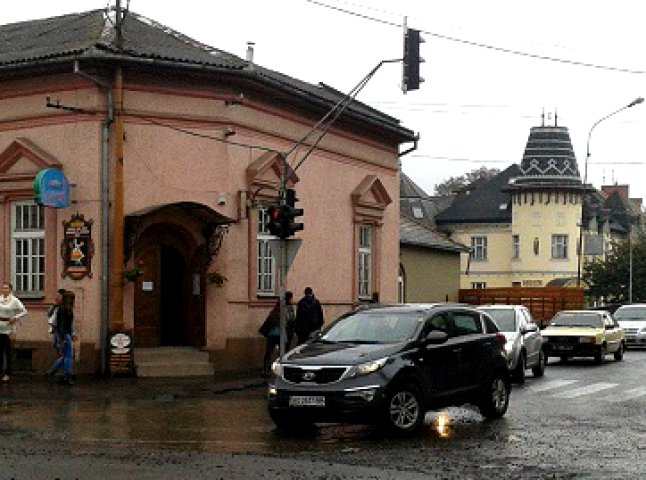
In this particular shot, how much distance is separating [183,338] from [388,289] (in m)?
9.43

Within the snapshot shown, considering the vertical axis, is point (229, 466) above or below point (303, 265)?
below

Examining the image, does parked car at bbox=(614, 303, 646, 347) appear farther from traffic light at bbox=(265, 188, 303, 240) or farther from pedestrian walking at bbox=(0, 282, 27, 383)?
pedestrian walking at bbox=(0, 282, 27, 383)

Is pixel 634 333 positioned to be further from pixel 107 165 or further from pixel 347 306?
pixel 107 165

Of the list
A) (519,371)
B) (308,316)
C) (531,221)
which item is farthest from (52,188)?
(531,221)

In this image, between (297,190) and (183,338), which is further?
(297,190)

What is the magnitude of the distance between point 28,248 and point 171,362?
3.94 m

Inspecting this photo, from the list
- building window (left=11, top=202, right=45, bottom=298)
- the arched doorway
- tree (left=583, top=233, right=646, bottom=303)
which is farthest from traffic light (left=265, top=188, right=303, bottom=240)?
tree (left=583, top=233, right=646, bottom=303)

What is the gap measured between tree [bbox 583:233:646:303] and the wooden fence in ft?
69.4

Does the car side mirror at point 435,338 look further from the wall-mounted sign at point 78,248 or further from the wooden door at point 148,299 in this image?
the wooden door at point 148,299

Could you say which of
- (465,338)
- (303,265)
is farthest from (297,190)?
(465,338)

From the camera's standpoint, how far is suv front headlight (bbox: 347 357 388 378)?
13.5 m

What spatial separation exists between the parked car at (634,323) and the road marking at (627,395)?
56.6 feet

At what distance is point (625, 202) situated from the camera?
4003 inches

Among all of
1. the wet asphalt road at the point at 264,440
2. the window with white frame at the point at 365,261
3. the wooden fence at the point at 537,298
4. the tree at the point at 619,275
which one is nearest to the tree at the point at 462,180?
the tree at the point at 619,275
